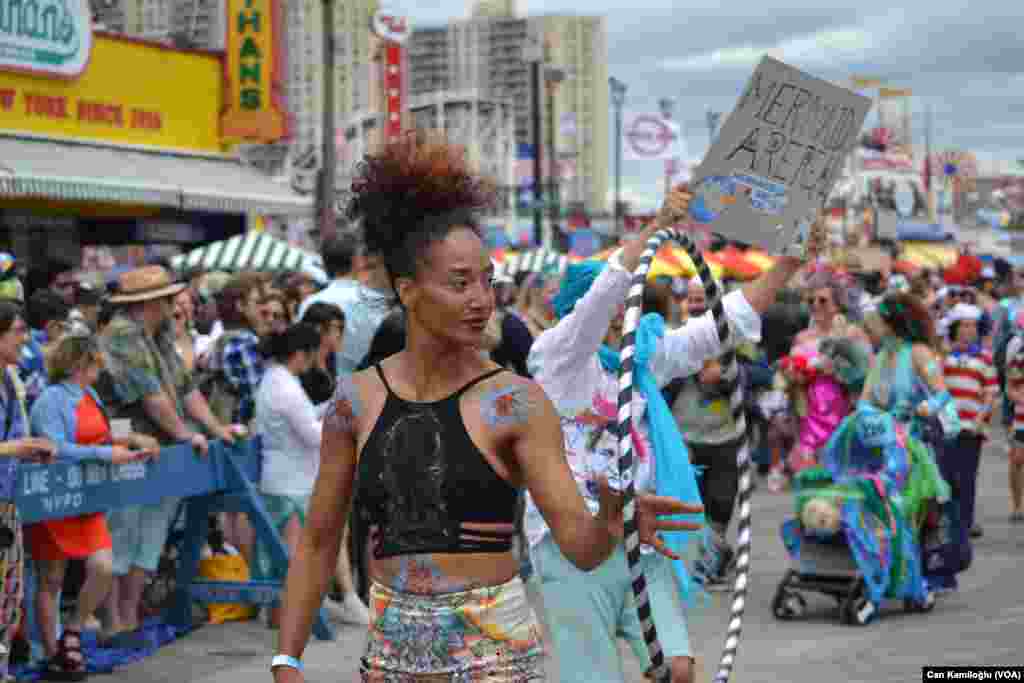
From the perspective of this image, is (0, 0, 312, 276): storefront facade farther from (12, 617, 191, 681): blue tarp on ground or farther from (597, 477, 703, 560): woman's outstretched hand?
(597, 477, 703, 560): woman's outstretched hand

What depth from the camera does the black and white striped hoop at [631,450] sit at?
4465mm

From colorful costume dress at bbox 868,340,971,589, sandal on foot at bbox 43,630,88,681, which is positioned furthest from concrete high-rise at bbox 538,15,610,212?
sandal on foot at bbox 43,630,88,681

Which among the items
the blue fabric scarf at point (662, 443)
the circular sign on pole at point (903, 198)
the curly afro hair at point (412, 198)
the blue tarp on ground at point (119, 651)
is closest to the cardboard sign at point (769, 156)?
the blue fabric scarf at point (662, 443)

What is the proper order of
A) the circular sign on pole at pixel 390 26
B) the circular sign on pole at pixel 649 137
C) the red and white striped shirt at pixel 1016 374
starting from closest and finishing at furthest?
the red and white striped shirt at pixel 1016 374 < the circular sign on pole at pixel 390 26 < the circular sign on pole at pixel 649 137

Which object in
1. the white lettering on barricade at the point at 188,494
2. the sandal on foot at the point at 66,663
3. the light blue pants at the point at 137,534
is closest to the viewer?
the white lettering on barricade at the point at 188,494

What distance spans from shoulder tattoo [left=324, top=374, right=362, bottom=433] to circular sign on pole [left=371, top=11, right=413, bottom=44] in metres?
26.9

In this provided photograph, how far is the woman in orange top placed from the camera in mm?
8047

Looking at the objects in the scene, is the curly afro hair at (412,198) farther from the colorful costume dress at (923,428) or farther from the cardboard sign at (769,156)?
the colorful costume dress at (923,428)

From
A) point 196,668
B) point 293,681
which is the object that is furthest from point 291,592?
point 196,668

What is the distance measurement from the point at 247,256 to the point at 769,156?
1669 cm

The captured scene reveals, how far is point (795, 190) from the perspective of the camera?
18.3 ft

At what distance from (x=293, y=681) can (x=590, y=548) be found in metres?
0.80

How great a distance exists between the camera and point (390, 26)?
30.2 metres

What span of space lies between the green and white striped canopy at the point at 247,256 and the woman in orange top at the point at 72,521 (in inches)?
504
